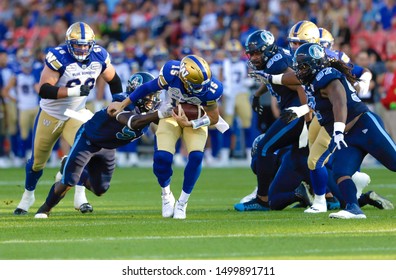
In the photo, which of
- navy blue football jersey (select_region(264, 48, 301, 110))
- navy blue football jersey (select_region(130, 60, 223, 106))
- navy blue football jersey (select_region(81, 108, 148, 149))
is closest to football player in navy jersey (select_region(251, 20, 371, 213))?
navy blue football jersey (select_region(264, 48, 301, 110))

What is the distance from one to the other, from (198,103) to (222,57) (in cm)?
869

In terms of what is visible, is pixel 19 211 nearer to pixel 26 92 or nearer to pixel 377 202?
pixel 377 202

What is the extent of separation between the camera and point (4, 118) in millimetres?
17781

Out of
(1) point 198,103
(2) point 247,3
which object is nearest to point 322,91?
(1) point 198,103

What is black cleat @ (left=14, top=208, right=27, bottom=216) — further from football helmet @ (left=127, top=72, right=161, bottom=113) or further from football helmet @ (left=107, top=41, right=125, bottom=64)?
football helmet @ (left=107, top=41, right=125, bottom=64)

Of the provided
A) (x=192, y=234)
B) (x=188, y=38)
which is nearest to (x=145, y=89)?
(x=192, y=234)

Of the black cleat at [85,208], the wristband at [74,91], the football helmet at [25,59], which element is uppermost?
the wristband at [74,91]

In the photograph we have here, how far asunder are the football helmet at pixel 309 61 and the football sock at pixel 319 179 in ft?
2.89

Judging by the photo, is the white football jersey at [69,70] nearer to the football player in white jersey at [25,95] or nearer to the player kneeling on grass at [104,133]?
the player kneeling on grass at [104,133]

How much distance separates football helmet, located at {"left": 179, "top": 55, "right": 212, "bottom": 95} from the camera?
834cm

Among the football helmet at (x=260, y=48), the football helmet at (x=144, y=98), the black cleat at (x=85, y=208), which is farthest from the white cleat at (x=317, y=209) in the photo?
the black cleat at (x=85, y=208)

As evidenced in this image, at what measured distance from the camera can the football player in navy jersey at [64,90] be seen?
931cm

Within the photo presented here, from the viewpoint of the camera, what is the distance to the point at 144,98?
888 cm

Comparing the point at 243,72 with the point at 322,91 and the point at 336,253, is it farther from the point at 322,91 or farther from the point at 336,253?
the point at 336,253
